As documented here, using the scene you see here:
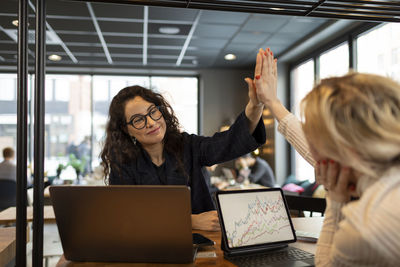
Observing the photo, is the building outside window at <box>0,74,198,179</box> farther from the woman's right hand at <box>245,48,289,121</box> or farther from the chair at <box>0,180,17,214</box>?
the woman's right hand at <box>245,48,289,121</box>

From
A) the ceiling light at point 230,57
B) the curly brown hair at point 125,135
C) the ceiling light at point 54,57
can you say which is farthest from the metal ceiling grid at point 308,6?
the ceiling light at point 54,57

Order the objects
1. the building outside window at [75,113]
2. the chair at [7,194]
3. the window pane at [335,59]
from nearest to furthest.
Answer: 1. the chair at [7,194]
2. the window pane at [335,59]
3. the building outside window at [75,113]

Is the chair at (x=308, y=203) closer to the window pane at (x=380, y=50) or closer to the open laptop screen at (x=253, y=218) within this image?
the open laptop screen at (x=253, y=218)

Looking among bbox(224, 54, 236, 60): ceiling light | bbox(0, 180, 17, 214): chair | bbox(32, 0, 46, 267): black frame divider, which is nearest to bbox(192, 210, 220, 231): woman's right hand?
bbox(32, 0, 46, 267): black frame divider

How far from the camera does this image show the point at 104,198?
1.05 m

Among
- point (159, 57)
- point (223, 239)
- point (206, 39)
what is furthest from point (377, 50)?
point (223, 239)

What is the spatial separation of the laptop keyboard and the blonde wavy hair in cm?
47

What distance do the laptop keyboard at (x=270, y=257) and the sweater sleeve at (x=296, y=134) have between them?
0.29m

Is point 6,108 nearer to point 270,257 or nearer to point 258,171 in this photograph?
point 258,171

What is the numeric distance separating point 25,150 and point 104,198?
361mm

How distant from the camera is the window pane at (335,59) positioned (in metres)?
5.58

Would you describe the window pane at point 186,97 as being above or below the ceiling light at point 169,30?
below

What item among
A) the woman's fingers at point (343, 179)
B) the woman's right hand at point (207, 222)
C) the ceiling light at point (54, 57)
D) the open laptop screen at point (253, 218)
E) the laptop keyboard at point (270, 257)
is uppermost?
the ceiling light at point (54, 57)

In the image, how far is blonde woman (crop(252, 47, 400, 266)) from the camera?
2.15ft
